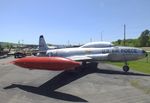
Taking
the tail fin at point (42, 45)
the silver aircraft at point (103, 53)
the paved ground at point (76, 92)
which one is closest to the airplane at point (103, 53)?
the silver aircraft at point (103, 53)

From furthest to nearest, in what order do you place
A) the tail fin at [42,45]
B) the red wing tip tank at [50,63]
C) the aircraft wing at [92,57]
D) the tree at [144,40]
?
the tree at [144,40], the tail fin at [42,45], the aircraft wing at [92,57], the red wing tip tank at [50,63]

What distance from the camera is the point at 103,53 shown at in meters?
27.6

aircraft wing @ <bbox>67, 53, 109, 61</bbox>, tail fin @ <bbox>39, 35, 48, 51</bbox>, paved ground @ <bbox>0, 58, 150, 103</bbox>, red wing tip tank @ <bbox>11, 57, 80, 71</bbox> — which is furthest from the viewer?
tail fin @ <bbox>39, 35, 48, 51</bbox>

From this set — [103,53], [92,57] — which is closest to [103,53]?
[103,53]

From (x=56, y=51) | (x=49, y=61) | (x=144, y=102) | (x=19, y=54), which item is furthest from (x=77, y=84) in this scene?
(x=19, y=54)

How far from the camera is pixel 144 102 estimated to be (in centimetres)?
1261

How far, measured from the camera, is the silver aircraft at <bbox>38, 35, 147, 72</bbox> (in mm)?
26531

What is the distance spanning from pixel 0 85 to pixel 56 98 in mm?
6195

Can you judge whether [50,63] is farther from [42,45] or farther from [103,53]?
[42,45]

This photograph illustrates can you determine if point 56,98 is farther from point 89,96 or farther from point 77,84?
point 77,84

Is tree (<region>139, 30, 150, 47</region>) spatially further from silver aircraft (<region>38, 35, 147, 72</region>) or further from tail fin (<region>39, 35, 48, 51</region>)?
silver aircraft (<region>38, 35, 147, 72</region>)

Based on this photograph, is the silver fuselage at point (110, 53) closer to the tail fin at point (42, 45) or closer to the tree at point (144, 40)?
the tail fin at point (42, 45)

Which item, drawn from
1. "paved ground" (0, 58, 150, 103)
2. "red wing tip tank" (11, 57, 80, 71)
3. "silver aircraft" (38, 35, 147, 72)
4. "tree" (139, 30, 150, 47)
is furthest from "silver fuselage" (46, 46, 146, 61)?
"tree" (139, 30, 150, 47)

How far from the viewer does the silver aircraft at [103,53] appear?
87.0 ft
